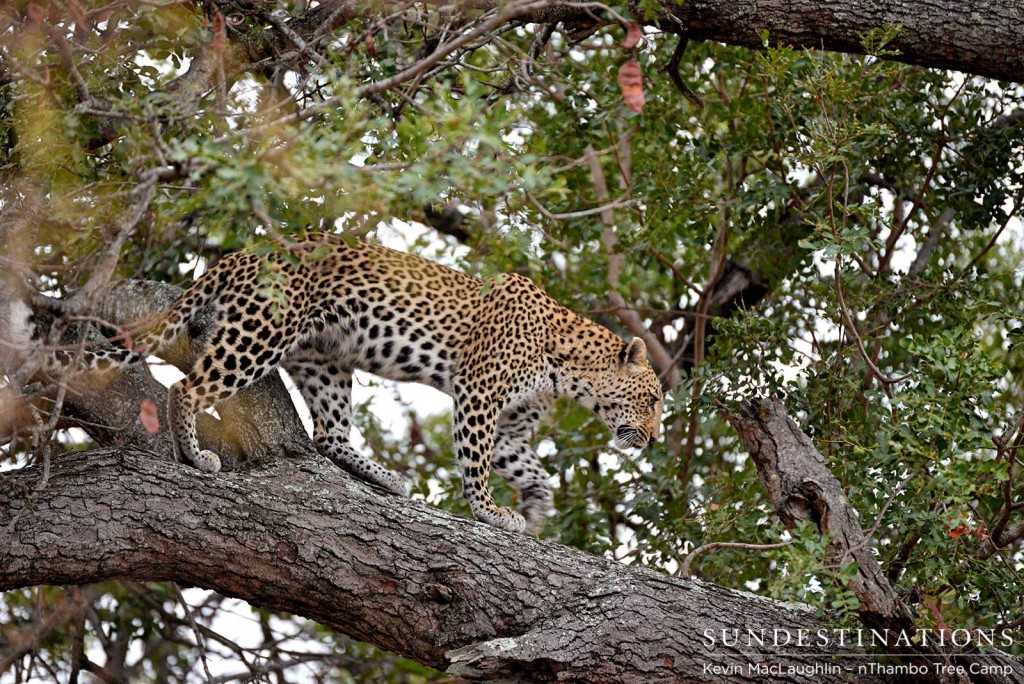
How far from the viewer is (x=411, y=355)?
332 inches

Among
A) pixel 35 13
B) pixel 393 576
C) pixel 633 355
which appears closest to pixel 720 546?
pixel 393 576

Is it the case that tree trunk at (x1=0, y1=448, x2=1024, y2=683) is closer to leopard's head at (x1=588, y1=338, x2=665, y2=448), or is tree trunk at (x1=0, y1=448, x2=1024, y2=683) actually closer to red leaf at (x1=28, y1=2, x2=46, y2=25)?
red leaf at (x1=28, y1=2, x2=46, y2=25)

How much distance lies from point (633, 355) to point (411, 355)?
1.75 metres

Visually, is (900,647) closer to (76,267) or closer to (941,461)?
(941,461)

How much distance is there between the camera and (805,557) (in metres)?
5.67

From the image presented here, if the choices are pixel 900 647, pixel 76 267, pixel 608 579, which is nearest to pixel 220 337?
pixel 76 267

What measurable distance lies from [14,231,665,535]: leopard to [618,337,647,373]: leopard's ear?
0.01 m

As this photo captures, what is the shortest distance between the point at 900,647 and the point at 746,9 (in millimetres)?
3631

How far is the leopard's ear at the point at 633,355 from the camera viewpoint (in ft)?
30.3

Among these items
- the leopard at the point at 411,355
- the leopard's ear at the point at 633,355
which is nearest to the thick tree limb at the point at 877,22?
the leopard at the point at 411,355

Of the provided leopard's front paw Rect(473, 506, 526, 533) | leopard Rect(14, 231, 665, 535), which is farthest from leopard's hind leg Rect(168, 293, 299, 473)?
leopard's front paw Rect(473, 506, 526, 533)


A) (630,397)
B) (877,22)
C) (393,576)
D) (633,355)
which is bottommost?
(393,576)

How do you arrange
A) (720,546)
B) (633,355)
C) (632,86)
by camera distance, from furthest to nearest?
(633,355), (720,546), (632,86)

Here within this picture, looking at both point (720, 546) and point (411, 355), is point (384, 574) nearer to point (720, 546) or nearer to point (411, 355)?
point (720, 546)
